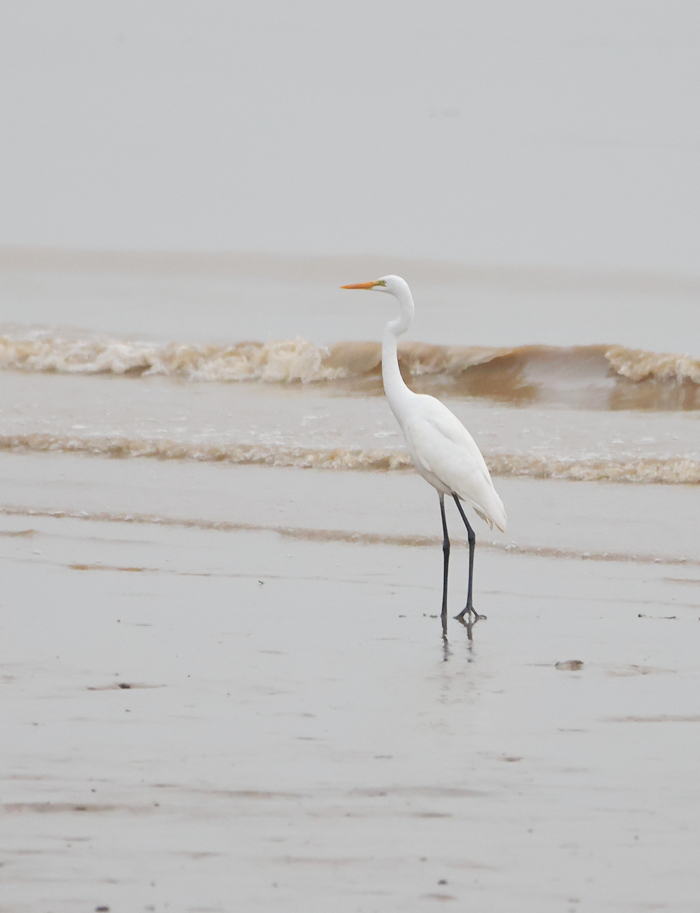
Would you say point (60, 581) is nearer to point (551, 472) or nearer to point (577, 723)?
point (577, 723)

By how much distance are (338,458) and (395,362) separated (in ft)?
10.3

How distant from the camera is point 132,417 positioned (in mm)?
12117

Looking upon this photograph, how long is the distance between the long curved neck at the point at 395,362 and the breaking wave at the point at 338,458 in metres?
2.74

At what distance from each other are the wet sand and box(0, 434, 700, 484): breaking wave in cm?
171

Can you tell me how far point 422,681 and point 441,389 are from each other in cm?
1210

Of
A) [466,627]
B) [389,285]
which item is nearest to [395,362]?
[389,285]

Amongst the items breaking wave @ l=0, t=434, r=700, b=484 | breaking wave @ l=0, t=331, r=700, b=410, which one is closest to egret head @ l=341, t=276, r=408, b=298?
breaking wave @ l=0, t=434, r=700, b=484

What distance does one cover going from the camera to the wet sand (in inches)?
103

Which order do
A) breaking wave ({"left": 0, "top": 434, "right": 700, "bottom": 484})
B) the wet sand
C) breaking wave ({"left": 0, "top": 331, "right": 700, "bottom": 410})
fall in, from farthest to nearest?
1. breaking wave ({"left": 0, "top": 331, "right": 700, "bottom": 410})
2. breaking wave ({"left": 0, "top": 434, "right": 700, "bottom": 484})
3. the wet sand

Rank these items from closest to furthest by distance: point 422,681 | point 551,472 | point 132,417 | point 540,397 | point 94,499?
point 422,681 → point 94,499 → point 551,472 → point 132,417 → point 540,397

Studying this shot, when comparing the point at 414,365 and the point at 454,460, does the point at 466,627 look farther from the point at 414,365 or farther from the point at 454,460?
the point at 414,365

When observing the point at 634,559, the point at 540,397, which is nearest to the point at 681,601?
the point at 634,559

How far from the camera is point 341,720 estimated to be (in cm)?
377

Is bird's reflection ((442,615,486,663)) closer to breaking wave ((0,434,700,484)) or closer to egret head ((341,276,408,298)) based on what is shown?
egret head ((341,276,408,298))
